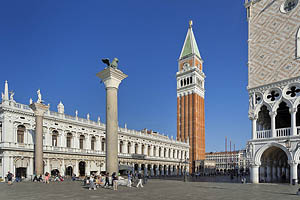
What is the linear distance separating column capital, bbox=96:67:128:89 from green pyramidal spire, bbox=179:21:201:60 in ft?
220

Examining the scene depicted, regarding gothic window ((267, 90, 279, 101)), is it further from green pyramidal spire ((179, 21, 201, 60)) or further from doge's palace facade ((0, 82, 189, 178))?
green pyramidal spire ((179, 21, 201, 60))

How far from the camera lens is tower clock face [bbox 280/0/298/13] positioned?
2773 centimetres

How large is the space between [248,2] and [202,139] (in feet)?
187

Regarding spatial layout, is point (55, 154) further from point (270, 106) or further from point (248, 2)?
point (248, 2)

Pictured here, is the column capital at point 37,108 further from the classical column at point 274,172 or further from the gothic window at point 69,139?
the classical column at point 274,172

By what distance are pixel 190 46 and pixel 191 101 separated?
18643mm

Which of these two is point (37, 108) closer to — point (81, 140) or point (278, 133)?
point (81, 140)

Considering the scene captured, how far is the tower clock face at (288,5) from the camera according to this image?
27725 millimetres

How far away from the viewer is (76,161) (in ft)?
146

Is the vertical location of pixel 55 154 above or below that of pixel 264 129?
below

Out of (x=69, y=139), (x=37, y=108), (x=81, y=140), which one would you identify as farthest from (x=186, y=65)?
(x=37, y=108)

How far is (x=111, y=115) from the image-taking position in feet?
65.4

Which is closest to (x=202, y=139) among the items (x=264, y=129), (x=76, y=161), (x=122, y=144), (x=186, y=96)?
(x=186, y=96)

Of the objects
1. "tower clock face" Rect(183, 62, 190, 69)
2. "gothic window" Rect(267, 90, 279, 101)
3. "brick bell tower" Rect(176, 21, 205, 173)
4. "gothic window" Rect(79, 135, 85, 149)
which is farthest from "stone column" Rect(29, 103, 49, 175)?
"tower clock face" Rect(183, 62, 190, 69)
